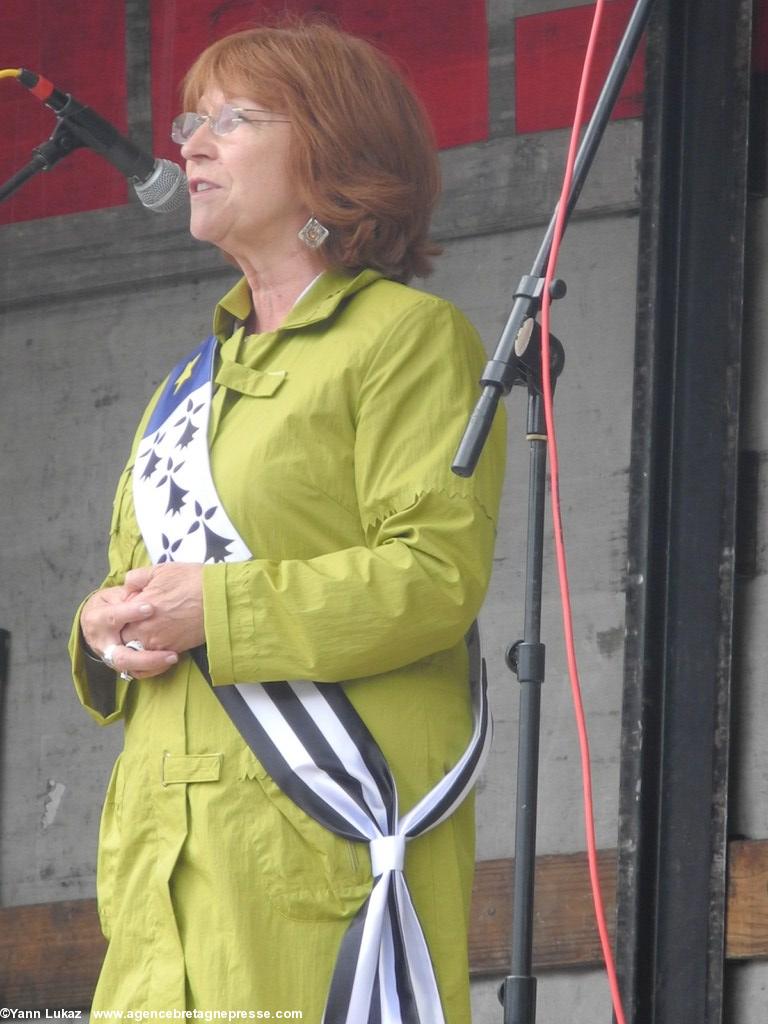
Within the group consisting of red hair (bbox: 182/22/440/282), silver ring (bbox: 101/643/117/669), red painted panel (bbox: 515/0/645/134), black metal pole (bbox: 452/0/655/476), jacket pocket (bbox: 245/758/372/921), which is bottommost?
jacket pocket (bbox: 245/758/372/921)

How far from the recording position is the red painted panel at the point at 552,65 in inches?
143

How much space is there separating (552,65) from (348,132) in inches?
57.5

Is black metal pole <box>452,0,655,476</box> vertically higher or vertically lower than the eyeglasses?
lower

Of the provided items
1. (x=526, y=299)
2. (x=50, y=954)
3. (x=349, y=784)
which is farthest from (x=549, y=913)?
(x=526, y=299)

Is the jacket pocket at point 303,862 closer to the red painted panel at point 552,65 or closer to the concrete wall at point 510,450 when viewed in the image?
the concrete wall at point 510,450

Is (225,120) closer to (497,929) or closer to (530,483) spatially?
(530,483)

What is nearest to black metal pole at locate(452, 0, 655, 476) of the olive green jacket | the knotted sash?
the olive green jacket

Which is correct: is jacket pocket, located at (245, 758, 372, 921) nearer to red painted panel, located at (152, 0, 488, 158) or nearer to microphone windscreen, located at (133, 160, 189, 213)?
microphone windscreen, located at (133, 160, 189, 213)

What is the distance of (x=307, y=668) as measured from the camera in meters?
1.95

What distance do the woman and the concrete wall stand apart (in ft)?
3.40

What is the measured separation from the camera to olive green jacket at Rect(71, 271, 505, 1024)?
6.33 ft

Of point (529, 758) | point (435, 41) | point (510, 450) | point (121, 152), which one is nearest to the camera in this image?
point (529, 758)

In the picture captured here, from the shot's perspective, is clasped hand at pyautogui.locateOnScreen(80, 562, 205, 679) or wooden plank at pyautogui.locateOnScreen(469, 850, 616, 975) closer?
clasped hand at pyautogui.locateOnScreen(80, 562, 205, 679)

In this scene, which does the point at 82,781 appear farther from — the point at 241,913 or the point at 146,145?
the point at 241,913
